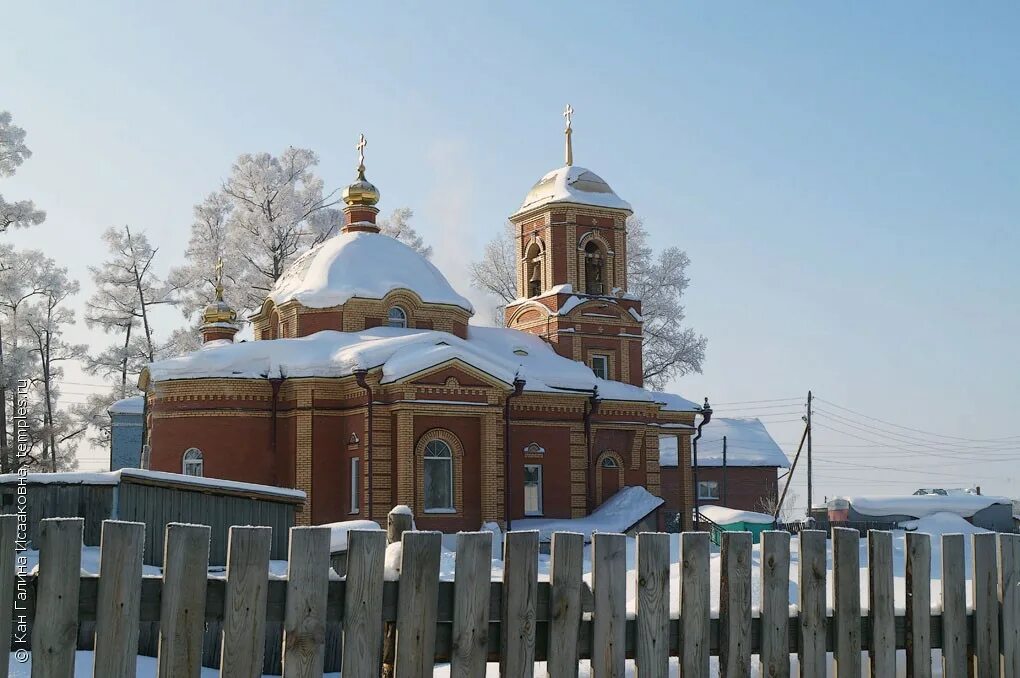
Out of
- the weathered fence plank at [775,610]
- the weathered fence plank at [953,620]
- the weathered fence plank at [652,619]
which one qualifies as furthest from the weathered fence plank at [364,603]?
the weathered fence plank at [953,620]

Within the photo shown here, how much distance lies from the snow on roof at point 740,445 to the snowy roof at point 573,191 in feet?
50.2

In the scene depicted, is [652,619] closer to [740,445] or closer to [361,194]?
[361,194]

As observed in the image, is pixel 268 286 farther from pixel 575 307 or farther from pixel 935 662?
pixel 935 662

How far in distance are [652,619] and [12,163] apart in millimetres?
29440

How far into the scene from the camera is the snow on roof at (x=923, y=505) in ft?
118

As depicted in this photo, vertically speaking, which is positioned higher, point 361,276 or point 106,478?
point 361,276

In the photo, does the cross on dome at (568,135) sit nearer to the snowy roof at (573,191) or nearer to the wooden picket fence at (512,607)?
the snowy roof at (573,191)

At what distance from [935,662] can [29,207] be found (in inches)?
1136

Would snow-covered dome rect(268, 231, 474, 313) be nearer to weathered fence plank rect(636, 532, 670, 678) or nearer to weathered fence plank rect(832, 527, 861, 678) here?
weathered fence plank rect(832, 527, 861, 678)

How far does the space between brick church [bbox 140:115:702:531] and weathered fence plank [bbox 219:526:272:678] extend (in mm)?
19072

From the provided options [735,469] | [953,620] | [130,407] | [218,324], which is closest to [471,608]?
[953,620]

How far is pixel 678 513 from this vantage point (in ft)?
105

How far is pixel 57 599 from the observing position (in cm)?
403

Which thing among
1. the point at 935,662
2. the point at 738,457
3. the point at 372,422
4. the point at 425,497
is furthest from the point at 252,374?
the point at 738,457
